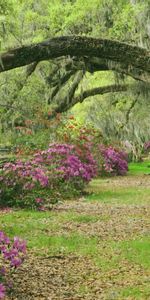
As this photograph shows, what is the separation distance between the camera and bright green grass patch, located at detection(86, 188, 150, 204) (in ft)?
58.3

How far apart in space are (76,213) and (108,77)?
17310mm

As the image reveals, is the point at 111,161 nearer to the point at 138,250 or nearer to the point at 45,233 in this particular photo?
the point at 45,233

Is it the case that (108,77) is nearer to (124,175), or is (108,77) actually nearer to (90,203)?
(124,175)

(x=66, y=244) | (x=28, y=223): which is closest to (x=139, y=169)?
(x=28, y=223)

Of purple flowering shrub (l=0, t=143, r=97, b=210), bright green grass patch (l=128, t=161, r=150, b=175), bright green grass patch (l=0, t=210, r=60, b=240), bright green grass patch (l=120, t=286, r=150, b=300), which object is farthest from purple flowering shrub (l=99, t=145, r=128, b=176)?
bright green grass patch (l=120, t=286, r=150, b=300)

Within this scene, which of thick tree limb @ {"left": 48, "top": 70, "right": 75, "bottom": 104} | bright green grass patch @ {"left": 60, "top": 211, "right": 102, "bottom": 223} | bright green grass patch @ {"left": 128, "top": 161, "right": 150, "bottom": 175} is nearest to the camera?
bright green grass patch @ {"left": 60, "top": 211, "right": 102, "bottom": 223}

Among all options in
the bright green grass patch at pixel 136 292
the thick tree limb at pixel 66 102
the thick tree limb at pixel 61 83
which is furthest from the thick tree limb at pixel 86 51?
the thick tree limb at pixel 66 102

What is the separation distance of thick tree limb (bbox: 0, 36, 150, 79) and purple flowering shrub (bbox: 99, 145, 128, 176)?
615 inches

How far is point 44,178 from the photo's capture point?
1547 cm

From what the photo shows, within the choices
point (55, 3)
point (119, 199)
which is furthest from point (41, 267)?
point (55, 3)

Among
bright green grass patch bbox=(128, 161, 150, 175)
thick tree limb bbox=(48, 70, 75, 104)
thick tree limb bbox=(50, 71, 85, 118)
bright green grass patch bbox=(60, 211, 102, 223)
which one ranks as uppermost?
thick tree limb bbox=(48, 70, 75, 104)

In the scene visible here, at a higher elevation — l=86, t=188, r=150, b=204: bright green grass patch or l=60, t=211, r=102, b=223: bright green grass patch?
l=60, t=211, r=102, b=223: bright green grass patch

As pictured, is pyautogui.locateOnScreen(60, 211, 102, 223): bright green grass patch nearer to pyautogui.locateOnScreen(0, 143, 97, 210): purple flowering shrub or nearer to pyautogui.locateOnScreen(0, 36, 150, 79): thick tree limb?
pyautogui.locateOnScreen(0, 143, 97, 210): purple flowering shrub

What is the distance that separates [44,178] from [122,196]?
4.40 metres
